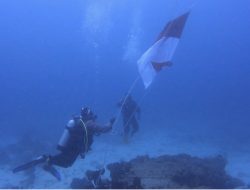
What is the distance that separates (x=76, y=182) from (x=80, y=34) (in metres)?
129

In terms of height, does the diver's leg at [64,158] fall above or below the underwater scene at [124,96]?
below

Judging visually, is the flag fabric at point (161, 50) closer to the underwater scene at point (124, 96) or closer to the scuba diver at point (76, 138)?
the underwater scene at point (124, 96)

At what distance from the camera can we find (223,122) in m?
27.6

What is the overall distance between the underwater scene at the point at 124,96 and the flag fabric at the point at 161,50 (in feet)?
0.07

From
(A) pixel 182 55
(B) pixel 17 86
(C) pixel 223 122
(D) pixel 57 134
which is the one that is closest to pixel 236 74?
(A) pixel 182 55

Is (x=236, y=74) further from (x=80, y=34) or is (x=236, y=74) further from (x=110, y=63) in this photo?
(x=80, y=34)

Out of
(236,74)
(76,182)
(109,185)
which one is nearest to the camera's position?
(109,185)

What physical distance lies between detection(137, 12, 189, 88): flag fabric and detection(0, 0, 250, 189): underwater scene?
0.07 feet

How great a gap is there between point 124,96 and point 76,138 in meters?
3.71

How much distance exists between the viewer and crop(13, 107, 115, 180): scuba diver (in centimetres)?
760

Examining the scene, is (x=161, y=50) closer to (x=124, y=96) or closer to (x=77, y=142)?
(x=77, y=142)

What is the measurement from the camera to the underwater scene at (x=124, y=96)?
869cm

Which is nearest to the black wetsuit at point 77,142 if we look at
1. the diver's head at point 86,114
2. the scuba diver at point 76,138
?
the scuba diver at point 76,138

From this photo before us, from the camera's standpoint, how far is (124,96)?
1130cm
